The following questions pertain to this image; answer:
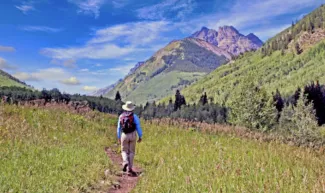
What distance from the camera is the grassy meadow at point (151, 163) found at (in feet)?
24.7

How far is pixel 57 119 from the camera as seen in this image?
18.1 metres

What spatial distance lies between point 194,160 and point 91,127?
10.2 m

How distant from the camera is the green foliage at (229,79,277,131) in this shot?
2387 inches

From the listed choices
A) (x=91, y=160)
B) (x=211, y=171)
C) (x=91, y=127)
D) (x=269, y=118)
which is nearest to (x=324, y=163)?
(x=211, y=171)

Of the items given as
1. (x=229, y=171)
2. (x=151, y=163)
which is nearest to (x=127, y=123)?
(x=151, y=163)

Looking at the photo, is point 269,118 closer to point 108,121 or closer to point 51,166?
point 108,121

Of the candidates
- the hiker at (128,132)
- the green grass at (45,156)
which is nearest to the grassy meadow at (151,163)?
the green grass at (45,156)

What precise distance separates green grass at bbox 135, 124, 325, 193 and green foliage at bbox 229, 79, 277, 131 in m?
46.9

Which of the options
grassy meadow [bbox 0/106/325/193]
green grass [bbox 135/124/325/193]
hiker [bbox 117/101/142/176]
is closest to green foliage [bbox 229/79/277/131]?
grassy meadow [bbox 0/106/325/193]

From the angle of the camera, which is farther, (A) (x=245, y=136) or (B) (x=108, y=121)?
(B) (x=108, y=121)

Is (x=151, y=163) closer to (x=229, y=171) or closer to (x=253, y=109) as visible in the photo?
(x=229, y=171)

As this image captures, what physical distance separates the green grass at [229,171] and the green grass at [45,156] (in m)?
1.87

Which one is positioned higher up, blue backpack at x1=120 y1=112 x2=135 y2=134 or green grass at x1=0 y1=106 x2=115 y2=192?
blue backpack at x1=120 y1=112 x2=135 y2=134

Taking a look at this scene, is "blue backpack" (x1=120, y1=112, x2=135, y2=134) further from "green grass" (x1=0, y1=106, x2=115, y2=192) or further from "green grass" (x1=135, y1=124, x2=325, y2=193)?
"green grass" (x1=135, y1=124, x2=325, y2=193)
